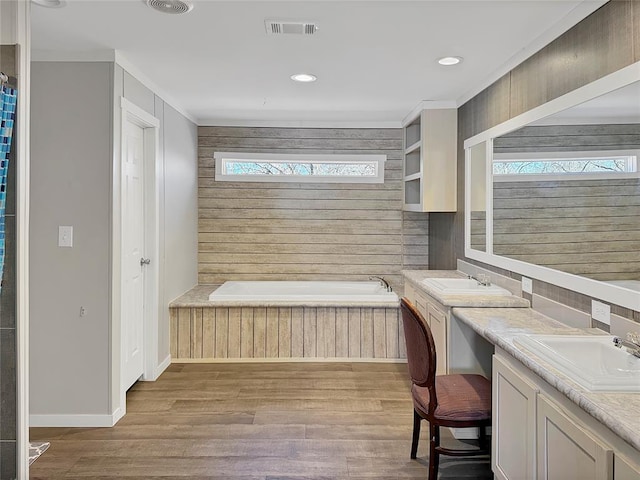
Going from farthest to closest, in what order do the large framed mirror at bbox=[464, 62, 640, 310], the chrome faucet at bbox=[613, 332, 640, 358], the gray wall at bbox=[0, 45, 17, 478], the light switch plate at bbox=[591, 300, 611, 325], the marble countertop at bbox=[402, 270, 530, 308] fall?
the marble countertop at bbox=[402, 270, 530, 308] → the light switch plate at bbox=[591, 300, 611, 325] → the large framed mirror at bbox=[464, 62, 640, 310] → the gray wall at bbox=[0, 45, 17, 478] → the chrome faucet at bbox=[613, 332, 640, 358]

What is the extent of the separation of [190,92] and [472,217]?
8.15 feet

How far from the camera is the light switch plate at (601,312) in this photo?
2176 millimetres

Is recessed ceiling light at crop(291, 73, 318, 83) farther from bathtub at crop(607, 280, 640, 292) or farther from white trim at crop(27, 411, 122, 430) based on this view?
white trim at crop(27, 411, 122, 430)

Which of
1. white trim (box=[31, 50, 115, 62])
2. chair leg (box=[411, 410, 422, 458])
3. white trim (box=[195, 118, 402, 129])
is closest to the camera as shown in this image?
chair leg (box=[411, 410, 422, 458])

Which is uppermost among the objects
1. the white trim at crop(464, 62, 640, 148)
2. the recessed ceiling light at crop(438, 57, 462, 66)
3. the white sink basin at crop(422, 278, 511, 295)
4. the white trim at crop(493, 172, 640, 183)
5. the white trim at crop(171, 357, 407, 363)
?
the recessed ceiling light at crop(438, 57, 462, 66)

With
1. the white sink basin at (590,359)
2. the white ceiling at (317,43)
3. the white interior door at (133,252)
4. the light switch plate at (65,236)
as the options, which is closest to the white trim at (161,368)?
the white interior door at (133,252)

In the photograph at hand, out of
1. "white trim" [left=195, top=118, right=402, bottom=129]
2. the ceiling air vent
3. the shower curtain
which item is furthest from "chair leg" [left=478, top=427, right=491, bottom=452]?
"white trim" [left=195, top=118, right=402, bottom=129]

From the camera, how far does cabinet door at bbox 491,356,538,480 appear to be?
6.15 feet

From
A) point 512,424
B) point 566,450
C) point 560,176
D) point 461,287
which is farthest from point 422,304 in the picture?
point 566,450

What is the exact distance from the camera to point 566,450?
1.61 m

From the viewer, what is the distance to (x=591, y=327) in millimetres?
2307

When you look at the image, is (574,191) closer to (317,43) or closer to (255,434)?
(317,43)

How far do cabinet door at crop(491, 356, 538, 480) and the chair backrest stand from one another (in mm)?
278

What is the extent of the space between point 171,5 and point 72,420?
2494 millimetres
